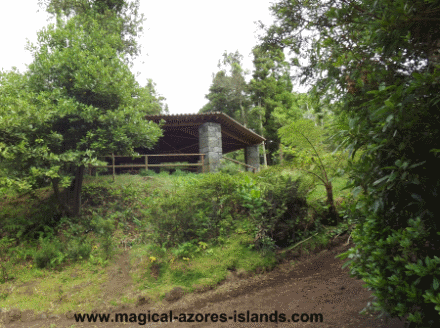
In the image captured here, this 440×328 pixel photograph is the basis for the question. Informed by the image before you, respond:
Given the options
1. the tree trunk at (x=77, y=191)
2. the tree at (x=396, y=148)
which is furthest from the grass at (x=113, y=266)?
the tree at (x=396, y=148)

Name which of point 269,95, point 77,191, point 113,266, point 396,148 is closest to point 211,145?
point 77,191

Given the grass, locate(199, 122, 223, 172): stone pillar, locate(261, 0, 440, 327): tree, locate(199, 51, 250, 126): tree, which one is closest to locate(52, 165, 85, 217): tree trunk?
the grass

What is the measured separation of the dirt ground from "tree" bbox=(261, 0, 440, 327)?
4.79 ft

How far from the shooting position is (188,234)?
6.75m

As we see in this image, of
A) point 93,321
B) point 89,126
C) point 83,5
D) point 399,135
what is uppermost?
point 83,5

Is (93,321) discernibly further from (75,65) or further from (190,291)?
(75,65)

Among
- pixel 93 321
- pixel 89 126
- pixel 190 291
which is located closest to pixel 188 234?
pixel 190 291

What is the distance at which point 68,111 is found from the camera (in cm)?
720

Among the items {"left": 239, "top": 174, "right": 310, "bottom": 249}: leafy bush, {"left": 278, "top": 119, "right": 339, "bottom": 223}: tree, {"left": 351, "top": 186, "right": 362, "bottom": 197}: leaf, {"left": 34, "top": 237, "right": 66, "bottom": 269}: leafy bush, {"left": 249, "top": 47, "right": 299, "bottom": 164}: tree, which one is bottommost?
{"left": 34, "top": 237, "right": 66, "bottom": 269}: leafy bush

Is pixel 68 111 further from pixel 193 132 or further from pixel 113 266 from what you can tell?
pixel 193 132

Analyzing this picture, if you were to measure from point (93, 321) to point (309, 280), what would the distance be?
383 centimetres

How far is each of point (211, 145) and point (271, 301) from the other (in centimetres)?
916

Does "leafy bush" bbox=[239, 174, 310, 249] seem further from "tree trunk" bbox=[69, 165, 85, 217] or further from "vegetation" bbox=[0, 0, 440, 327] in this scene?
"tree trunk" bbox=[69, 165, 85, 217]

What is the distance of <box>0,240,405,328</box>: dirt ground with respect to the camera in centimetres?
420
